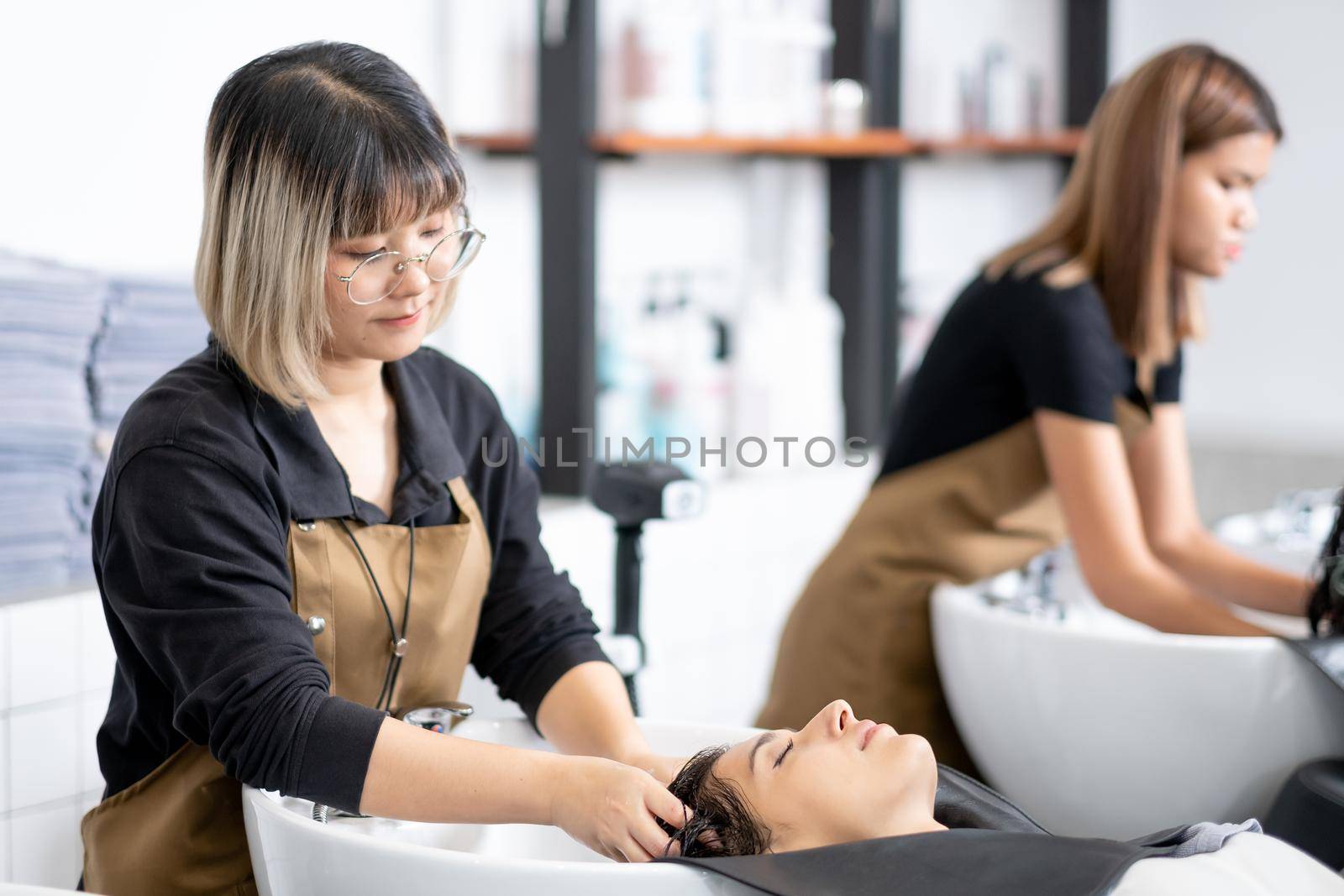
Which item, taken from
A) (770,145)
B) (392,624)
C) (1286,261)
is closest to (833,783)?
(392,624)

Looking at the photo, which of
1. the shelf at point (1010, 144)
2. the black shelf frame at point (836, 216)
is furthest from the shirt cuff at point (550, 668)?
the shelf at point (1010, 144)

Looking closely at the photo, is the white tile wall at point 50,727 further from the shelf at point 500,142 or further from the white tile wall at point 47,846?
the shelf at point 500,142

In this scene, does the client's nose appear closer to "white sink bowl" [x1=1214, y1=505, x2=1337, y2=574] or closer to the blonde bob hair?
the blonde bob hair

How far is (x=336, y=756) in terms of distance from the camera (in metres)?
1.03

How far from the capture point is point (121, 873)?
117 centimetres

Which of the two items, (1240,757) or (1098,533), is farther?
(1098,533)

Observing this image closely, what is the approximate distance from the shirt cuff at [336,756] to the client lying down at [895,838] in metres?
0.23

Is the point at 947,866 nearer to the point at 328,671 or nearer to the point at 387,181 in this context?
the point at 328,671

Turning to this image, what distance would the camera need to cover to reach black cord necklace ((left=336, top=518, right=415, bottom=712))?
3.95ft

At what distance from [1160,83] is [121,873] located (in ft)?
4.59

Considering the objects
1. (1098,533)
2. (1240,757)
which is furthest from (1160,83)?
(1240,757)

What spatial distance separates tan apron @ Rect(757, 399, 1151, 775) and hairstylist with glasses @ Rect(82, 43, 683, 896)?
558 mm

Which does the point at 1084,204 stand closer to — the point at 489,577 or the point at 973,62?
the point at 489,577

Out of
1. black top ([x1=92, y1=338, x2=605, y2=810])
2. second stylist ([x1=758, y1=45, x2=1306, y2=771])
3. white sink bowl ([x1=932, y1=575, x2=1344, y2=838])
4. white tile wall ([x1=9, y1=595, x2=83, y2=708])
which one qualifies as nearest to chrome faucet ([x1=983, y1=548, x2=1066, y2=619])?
second stylist ([x1=758, y1=45, x2=1306, y2=771])
